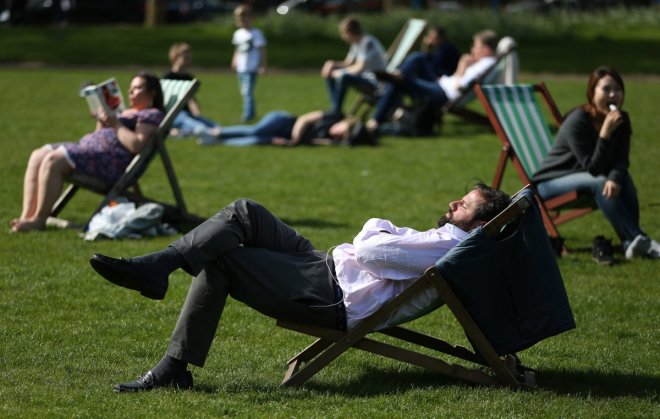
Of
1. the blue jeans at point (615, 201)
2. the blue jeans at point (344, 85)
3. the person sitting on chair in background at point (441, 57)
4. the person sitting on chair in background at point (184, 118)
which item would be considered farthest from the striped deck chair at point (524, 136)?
the person sitting on chair in background at point (441, 57)

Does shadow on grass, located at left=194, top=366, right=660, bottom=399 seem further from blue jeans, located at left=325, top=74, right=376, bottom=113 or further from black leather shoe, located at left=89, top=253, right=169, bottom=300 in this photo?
blue jeans, located at left=325, top=74, right=376, bottom=113

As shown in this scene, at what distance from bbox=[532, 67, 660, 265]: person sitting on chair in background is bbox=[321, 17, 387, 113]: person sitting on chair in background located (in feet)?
22.5

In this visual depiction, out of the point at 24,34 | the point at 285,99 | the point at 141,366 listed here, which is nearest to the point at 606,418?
the point at 141,366

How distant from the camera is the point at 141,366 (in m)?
5.41

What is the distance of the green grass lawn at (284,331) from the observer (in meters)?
4.88

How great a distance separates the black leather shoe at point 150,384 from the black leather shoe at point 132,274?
15.6 inches

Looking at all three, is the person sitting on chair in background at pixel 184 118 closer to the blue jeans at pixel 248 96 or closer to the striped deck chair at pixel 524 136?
the blue jeans at pixel 248 96

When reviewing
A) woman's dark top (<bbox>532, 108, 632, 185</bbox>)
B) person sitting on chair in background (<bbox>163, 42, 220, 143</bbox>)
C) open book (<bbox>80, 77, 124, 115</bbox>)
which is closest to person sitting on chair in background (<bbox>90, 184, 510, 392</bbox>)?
woman's dark top (<bbox>532, 108, 632, 185</bbox>)

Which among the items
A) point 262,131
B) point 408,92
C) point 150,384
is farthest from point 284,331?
point 408,92

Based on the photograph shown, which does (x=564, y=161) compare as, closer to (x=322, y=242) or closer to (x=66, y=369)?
(x=322, y=242)

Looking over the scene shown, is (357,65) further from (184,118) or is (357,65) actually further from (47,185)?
(47,185)

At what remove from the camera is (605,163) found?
7.99m

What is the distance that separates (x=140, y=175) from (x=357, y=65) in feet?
23.4

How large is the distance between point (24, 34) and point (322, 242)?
24.5 m
